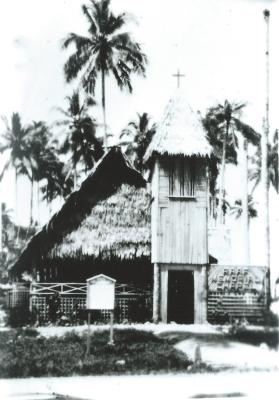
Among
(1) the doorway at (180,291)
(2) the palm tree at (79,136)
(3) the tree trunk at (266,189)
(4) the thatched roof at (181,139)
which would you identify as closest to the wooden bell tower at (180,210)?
(4) the thatched roof at (181,139)

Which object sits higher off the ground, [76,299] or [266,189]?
[266,189]

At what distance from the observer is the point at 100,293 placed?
773cm

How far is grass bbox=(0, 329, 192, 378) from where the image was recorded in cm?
682

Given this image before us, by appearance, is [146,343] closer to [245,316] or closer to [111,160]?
[245,316]

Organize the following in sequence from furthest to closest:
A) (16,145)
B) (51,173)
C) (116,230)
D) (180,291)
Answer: (180,291)
(116,230)
(51,173)
(16,145)

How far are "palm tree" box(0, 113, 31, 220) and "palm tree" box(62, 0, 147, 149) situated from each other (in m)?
0.88

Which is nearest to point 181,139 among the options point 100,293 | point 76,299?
point 76,299

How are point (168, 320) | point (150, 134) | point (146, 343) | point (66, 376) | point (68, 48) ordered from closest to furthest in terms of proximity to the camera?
point (66, 376)
point (68, 48)
point (146, 343)
point (150, 134)
point (168, 320)

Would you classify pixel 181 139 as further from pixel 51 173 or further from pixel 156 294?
pixel 51 173

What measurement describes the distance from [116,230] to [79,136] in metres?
2.40

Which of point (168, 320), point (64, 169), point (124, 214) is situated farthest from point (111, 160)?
point (168, 320)

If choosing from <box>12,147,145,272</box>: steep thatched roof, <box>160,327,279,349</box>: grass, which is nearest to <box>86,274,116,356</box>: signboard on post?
<box>160,327,279,349</box>: grass

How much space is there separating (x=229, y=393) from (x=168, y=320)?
287 cm

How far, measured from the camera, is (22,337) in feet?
24.1
